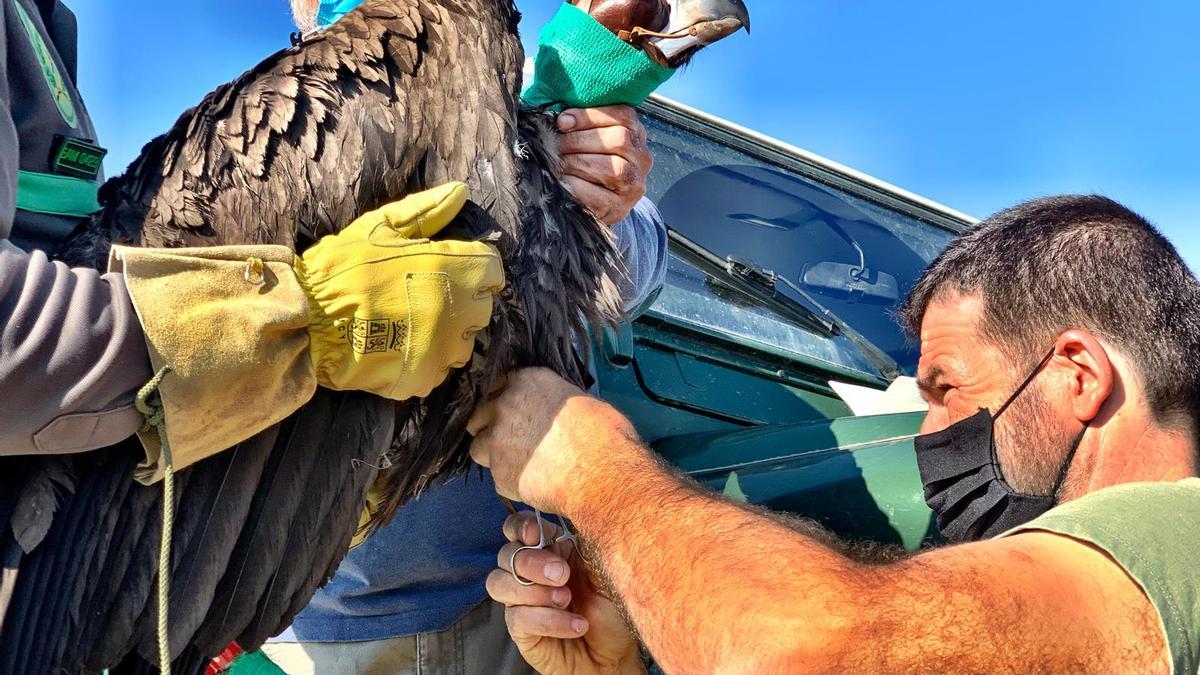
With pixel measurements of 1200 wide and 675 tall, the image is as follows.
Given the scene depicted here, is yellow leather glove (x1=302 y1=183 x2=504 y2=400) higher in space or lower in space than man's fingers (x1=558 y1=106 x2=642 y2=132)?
lower

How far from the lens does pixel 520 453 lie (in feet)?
7.19

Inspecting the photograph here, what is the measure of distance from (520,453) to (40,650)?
0.92 metres

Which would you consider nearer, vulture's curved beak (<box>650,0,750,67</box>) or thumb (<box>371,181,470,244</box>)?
thumb (<box>371,181,470,244</box>)

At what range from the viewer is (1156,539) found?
1.66m

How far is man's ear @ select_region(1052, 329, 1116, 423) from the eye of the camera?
2168mm

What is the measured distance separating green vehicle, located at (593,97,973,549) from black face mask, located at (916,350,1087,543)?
0.53ft

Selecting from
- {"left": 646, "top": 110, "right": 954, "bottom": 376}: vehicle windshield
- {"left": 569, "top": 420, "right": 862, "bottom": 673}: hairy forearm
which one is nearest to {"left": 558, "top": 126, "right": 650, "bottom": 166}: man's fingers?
{"left": 569, "top": 420, "right": 862, "bottom": 673}: hairy forearm

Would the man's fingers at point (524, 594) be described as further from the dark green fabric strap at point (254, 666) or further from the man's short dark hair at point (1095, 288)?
the man's short dark hair at point (1095, 288)

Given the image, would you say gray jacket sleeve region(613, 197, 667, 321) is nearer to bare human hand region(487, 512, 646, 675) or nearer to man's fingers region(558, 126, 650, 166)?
man's fingers region(558, 126, 650, 166)

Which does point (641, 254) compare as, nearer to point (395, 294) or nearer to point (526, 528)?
point (526, 528)

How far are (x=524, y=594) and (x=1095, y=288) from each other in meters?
1.45

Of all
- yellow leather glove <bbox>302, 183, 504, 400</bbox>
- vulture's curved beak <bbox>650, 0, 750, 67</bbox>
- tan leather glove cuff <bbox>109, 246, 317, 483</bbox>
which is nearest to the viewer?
tan leather glove cuff <bbox>109, 246, 317, 483</bbox>

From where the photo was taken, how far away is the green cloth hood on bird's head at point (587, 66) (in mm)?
Answer: 2150

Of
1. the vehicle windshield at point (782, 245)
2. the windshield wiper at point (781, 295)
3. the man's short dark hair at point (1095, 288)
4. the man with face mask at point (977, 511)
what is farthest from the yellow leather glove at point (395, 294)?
the windshield wiper at point (781, 295)
